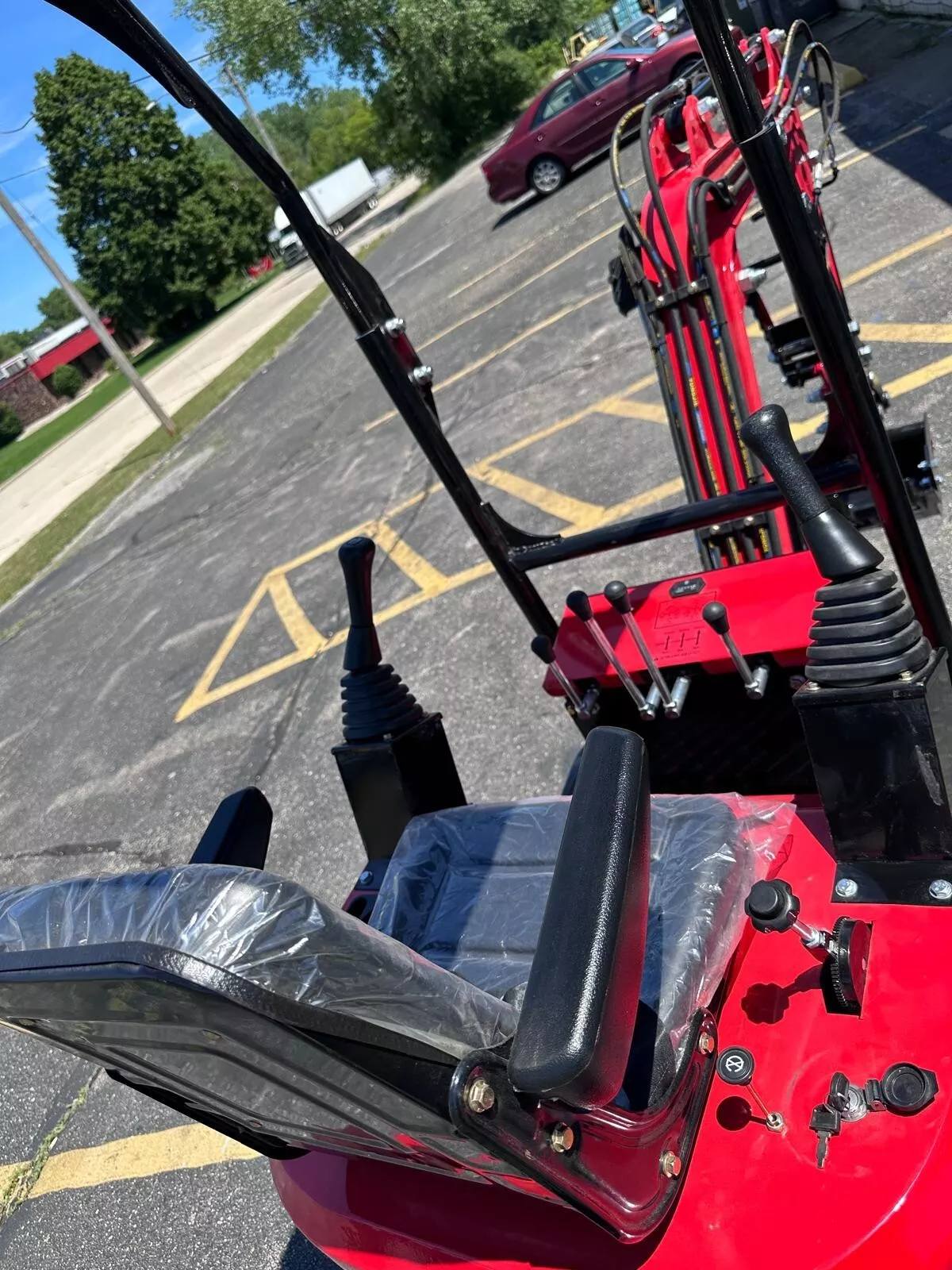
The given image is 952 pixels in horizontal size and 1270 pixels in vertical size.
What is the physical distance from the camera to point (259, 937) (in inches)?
45.6

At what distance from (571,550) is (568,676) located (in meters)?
0.37

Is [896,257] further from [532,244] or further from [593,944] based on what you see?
[532,244]

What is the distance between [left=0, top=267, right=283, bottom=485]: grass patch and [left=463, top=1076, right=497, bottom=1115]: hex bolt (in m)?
25.1

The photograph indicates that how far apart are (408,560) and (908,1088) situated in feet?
16.7

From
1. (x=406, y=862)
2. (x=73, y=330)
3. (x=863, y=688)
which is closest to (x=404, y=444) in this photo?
(x=406, y=862)

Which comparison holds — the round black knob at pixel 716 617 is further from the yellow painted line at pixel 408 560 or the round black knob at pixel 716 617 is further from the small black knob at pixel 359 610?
the yellow painted line at pixel 408 560

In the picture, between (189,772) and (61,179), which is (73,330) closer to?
(61,179)

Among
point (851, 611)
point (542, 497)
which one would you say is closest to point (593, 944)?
point (851, 611)

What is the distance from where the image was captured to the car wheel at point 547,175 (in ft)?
45.7

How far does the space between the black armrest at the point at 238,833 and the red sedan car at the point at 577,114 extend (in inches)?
493

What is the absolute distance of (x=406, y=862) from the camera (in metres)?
2.20

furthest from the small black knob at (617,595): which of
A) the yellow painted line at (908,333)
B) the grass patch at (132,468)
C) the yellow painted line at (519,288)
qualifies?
the grass patch at (132,468)

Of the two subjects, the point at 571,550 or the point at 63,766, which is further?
the point at 63,766

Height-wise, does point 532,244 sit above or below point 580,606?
below
